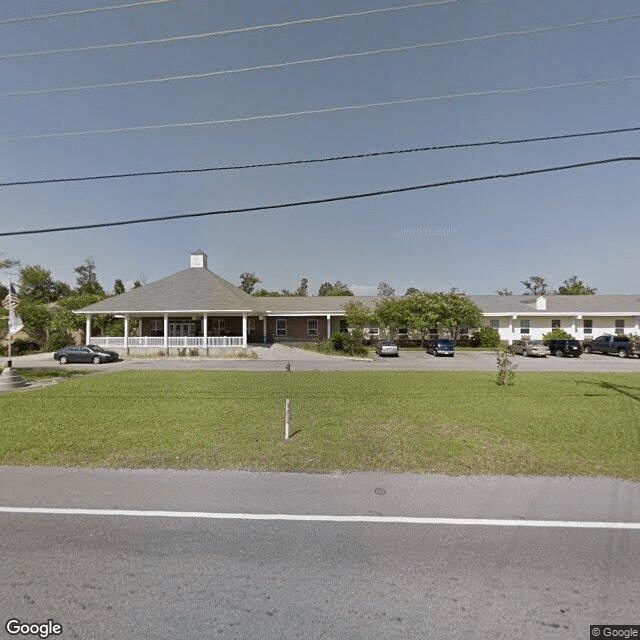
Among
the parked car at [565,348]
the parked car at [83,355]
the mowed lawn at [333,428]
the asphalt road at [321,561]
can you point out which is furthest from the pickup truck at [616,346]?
the parked car at [83,355]

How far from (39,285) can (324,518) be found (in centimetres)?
7183

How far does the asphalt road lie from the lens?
8.18 feet

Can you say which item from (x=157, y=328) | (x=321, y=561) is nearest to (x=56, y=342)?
(x=157, y=328)

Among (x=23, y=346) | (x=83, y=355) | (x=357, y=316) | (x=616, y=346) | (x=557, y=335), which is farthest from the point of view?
(x=557, y=335)

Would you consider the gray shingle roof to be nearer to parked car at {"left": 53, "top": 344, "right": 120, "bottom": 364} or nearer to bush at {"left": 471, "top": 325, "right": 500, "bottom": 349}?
parked car at {"left": 53, "top": 344, "right": 120, "bottom": 364}

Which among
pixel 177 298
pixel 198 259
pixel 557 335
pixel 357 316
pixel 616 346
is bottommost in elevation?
pixel 616 346

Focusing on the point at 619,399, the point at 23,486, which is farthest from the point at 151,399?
the point at 619,399

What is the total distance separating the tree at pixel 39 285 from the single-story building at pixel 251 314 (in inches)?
1300

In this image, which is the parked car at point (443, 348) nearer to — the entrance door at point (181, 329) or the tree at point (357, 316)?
the tree at point (357, 316)

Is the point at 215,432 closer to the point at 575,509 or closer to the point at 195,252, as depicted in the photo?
the point at 575,509

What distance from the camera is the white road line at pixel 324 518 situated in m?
3.64

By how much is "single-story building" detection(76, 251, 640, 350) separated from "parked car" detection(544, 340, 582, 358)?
7196 millimetres

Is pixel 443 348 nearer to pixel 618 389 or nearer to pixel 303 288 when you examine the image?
pixel 618 389

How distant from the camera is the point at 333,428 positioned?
273 inches
